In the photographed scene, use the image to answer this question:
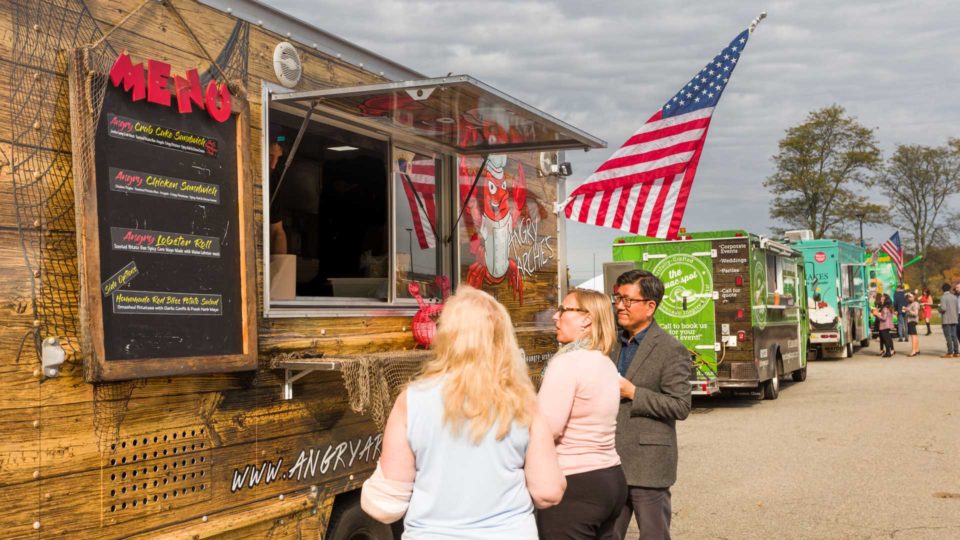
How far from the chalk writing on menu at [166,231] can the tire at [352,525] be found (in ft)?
3.88

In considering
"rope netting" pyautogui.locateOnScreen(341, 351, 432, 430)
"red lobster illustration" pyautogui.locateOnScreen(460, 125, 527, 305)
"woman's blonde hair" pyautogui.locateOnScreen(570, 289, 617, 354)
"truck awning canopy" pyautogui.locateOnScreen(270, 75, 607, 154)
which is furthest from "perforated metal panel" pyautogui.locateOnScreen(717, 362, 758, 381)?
"woman's blonde hair" pyautogui.locateOnScreen(570, 289, 617, 354)

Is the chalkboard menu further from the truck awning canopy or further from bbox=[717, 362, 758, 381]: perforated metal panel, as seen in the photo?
bbox=[717, 362, 758, 381]: perforated metal panel

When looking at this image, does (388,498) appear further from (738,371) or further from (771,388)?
(771,388)

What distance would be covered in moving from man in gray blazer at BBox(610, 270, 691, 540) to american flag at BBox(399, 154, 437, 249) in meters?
1.48

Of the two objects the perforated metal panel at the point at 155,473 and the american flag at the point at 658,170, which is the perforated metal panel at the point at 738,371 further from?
the perforated metal panel at the point at 155,473

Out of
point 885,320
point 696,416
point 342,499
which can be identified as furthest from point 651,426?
point 885,320

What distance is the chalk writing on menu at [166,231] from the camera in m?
3.31

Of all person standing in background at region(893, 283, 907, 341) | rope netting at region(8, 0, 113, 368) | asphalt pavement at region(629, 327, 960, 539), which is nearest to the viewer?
rope netting at region(8, 0, 113, 368)

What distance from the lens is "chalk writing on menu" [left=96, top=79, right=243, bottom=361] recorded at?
3.31 metres

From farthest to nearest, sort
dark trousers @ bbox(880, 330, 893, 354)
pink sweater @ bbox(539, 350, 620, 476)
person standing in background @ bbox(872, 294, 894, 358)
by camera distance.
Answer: dark trousers @ bbox(880, 330, 893, 354) → person standing in background @ bbox(872, 294, 894, 358) → pink sweater @ bbox(539, 350, 620, 476)

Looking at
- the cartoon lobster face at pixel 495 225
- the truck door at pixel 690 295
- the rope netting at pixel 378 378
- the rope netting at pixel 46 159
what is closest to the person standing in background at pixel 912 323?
the truck door at pixel 690 295

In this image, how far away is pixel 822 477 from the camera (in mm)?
8773

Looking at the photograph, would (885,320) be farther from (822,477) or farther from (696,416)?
(822,477)

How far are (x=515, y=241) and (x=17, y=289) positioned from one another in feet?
12.1
